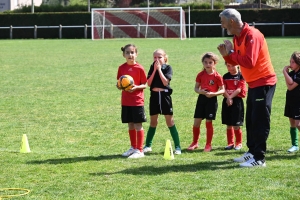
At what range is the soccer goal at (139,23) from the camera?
145ft

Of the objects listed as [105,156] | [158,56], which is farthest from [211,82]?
[105,156]

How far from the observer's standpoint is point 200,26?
48781mm

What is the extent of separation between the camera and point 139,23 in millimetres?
45188

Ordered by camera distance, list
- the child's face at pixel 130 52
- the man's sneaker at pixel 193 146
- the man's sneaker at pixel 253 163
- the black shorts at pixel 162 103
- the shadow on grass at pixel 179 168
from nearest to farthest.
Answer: the shadow on grass at pixel 179 168 < the man's sneaker at pixel 253 163 < the child's face at pixel 130 52 < the black shorts at pixel 162 103 < the man's sneaker at pixel 193 146

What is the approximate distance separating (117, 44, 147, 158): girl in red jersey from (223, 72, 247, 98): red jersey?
143 centimetres

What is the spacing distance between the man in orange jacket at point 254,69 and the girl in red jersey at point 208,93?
125cm

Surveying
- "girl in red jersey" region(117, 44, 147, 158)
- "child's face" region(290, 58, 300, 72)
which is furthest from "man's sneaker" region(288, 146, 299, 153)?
"girl in red jersey" region(117, 44, 147, 158)

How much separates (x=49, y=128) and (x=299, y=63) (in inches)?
192

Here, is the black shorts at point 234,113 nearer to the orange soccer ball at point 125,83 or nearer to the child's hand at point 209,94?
the child's hand at point 209,94

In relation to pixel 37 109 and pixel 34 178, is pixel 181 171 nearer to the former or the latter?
pixel 34 178

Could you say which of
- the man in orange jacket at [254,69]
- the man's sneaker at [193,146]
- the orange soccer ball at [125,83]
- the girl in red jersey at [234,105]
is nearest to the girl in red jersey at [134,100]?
the orange soccer ball at [125,83]

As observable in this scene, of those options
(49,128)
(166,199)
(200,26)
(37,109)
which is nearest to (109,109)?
(37,109)

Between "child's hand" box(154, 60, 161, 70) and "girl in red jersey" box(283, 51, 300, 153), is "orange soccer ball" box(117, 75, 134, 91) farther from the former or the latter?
"girl in red jersey" box(283, 51, 300, 153)

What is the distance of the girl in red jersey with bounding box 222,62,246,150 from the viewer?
9.72m
